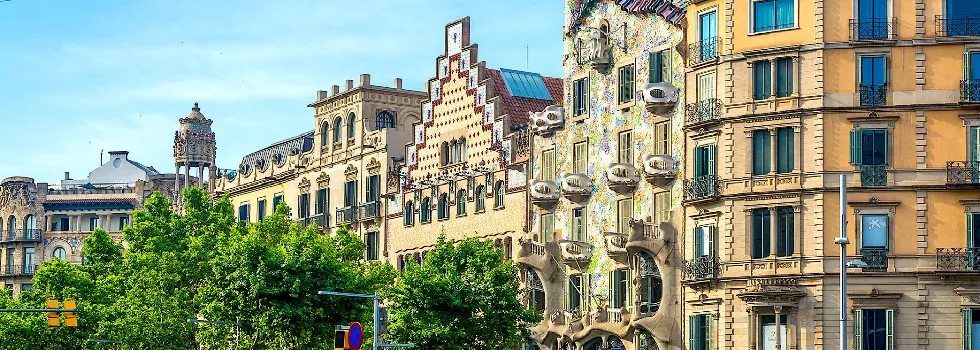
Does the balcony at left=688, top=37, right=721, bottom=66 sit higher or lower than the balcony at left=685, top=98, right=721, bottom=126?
higher

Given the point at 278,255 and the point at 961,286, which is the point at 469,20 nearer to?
the point at 278,255

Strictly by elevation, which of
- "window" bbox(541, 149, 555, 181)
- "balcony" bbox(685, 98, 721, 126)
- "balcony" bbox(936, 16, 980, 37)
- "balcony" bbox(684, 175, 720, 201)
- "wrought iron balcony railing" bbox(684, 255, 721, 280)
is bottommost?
"wrought iron balcony railing" bbox(684, 255, 721, 280)

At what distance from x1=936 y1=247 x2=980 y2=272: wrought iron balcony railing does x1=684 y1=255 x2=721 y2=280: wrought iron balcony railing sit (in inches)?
324

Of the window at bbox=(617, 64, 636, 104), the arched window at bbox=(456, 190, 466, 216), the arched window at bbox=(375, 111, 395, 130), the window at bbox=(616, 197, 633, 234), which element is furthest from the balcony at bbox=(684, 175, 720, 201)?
the arched window at bbox=(375, 111, 395, 130)

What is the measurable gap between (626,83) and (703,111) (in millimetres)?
6746

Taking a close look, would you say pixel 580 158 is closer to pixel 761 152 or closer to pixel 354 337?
pixel 761 152

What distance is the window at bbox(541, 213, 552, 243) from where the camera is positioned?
84.3 meters

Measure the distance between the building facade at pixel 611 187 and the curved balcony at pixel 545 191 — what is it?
0.05m

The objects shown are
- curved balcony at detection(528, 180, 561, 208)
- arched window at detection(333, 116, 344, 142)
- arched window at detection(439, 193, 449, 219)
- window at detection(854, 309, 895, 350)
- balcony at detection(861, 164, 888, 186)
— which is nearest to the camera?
window at detection(854, 309, 895, 350)

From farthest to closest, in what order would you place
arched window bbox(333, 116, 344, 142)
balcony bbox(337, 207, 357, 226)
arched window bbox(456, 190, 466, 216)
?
arched window bbox(333, 116, 344, 142) → balcony bbox(337, 207, 357, 226) → arched window bbox(456, 190, 466, 216)

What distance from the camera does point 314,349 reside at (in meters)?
80.7

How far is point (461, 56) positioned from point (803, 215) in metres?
26.1

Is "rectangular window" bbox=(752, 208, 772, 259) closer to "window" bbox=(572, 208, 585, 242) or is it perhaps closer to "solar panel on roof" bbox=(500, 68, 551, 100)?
"window" bbox=(572, 208, 585, 242)

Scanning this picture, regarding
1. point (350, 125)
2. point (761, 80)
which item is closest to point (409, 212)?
point (350, 125)
